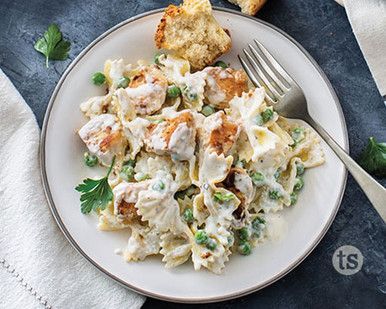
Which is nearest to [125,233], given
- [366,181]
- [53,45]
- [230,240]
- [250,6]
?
[230,240]

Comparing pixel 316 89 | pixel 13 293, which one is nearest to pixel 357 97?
pixel 316 89

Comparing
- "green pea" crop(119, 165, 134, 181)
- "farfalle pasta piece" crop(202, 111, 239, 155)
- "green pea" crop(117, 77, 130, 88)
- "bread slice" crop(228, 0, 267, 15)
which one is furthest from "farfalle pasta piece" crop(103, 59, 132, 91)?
"bread slice" crop(228, 0, 267, 15)

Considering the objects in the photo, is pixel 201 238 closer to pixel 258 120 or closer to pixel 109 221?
pixel 109 221

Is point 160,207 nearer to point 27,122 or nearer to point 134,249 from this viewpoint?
point 134,249

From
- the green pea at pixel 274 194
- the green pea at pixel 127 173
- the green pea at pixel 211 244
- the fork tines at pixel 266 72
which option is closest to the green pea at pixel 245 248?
the green pea at pixel 211 244

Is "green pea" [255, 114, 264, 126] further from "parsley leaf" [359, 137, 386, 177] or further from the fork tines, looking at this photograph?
"parsley leaf" [359, 137, 386, 177]

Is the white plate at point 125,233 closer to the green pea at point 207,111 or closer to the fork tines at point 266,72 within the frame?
the fork tines at point 266,72
